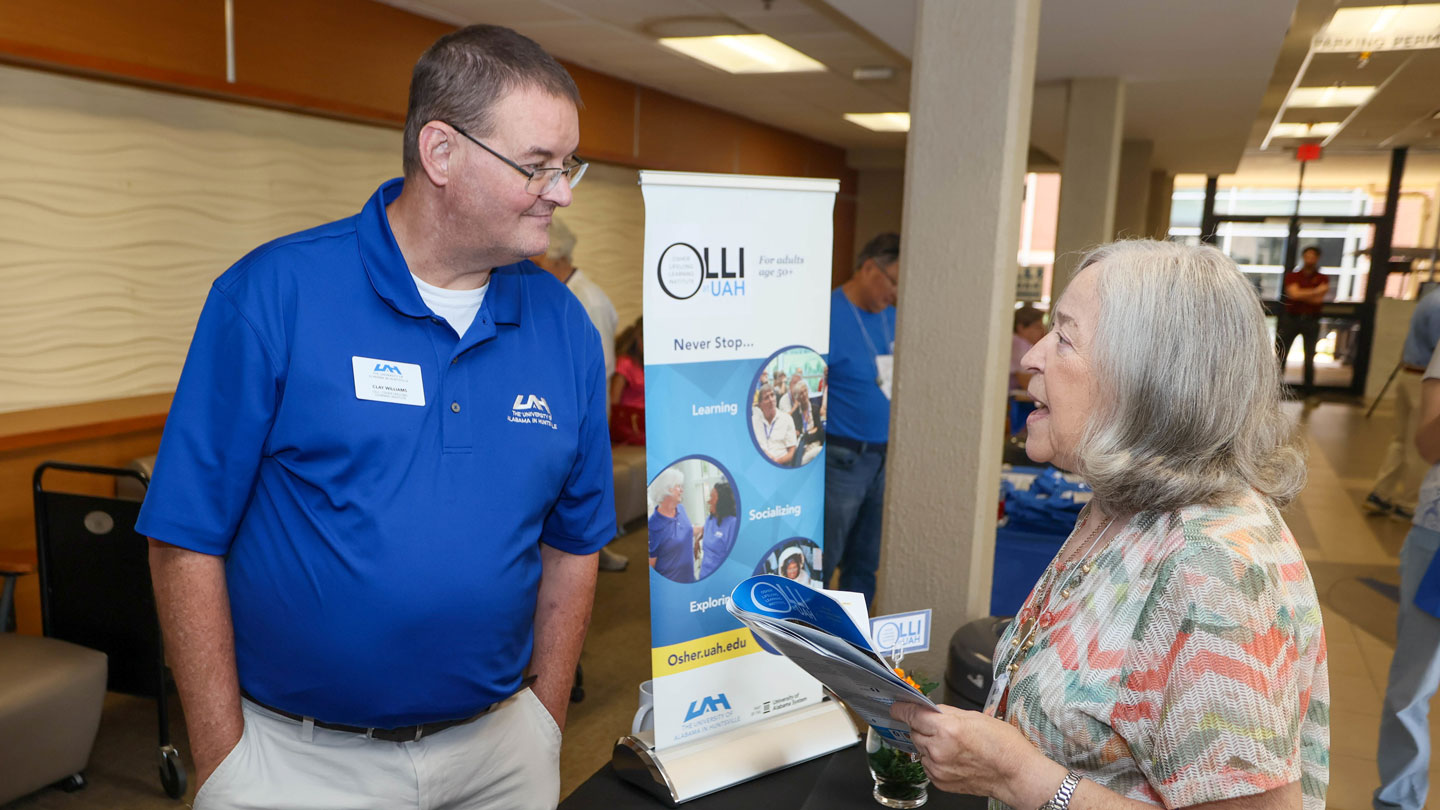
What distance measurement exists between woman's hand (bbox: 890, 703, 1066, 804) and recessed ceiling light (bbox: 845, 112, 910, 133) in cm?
805

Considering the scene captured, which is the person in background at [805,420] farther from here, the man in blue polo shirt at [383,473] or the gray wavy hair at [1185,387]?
the gray wavy hair at [1185,387]

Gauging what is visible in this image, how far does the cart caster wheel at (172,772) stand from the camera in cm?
295

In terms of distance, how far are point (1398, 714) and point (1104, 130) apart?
4132 millimetres

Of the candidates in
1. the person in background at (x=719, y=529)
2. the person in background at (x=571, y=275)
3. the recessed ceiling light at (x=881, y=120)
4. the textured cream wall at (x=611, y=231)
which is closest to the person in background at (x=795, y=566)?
the person in background at (x=719, y=529)

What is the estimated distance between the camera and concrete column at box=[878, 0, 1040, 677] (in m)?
2.68

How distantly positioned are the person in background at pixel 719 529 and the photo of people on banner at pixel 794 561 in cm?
11

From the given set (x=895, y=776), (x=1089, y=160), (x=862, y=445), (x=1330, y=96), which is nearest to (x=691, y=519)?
(x=895, y=776)

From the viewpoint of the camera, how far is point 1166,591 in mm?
1074

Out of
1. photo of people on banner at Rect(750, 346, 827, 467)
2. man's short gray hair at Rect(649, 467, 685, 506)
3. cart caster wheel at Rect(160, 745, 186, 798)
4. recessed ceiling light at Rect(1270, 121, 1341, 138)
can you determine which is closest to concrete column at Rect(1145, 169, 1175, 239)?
recessed ceiling light at Rect(1270, 121, 1341, 138)

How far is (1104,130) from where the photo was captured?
19.6ft

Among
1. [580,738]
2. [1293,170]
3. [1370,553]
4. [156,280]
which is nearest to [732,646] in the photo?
[580,738]

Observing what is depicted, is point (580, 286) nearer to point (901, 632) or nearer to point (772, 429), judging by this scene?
point (772, 429)

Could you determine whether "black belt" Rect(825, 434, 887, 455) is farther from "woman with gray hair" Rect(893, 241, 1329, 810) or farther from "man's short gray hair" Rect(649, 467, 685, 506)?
"woman with gray hair" Rect(893, 241, 1329, 810)

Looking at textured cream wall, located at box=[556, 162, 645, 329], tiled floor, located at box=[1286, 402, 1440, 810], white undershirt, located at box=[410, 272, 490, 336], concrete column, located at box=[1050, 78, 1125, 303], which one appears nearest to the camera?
white undershirt, located at box=[410, 272, 490, 336]
